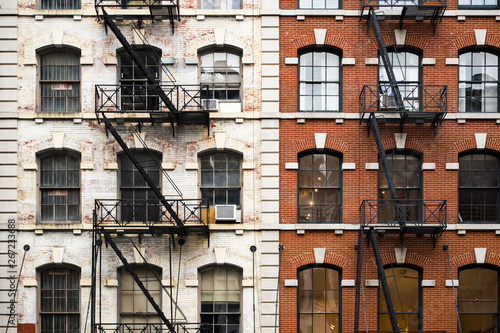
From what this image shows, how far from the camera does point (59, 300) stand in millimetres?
16781

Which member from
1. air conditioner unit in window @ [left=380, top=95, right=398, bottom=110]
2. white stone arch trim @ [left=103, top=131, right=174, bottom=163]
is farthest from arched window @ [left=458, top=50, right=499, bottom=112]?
white stone arch trim @ [left=103, top=131, right=174, bottom=163]

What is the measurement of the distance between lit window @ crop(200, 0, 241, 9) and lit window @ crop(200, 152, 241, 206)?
4.48 meters

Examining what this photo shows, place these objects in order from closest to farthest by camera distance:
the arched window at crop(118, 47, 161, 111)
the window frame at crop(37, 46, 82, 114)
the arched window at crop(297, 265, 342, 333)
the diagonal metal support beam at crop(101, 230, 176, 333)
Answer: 1. the diagonal metal support beam at crop(101, 230, 176, 333)
2. the arched window at crop(297, 265, 342, 333)
3. the window frame at crop(37, 46, 82, 114)
4. the arched window at crop(118, 47, 161, 111)

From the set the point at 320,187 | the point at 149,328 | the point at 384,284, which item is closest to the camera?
the point at 384,284

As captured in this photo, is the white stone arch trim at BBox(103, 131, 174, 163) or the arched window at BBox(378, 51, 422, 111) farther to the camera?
the arched window at BBox(378, 51, 422, 111)

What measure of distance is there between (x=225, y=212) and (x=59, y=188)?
192 inches

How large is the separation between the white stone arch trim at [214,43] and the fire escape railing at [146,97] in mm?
1112

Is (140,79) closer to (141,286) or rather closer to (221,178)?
(221,178)

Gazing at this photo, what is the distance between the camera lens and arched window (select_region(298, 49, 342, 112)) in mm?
17500

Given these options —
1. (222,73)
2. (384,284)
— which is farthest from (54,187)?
(384,284)

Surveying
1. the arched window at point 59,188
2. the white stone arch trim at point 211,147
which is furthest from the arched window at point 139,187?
the arched window at point 59,188

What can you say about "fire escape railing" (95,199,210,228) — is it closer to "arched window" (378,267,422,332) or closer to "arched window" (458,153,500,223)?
"arched window" (378,267,422,332)

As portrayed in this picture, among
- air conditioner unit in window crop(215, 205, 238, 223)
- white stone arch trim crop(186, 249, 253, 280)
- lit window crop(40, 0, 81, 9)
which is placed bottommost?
white stone arch trim crop(186, 249, 253, 280)

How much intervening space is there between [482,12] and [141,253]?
12272 mm
